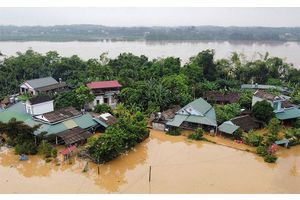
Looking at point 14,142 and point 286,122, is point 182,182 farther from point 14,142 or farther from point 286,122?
point 286,122

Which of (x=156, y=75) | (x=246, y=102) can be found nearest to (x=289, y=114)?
(x=246, y=102)

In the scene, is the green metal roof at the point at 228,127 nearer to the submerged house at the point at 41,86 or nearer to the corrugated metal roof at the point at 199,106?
the corrugated metal roof at the point at 199,106

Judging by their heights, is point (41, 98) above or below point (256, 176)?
above

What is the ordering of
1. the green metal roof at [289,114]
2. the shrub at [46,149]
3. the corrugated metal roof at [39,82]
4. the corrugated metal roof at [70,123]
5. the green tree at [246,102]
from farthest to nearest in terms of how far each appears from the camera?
the corrugated metal roof at [39,82] < the green tree at [246,102] < the green metal roof at [289,114] < the corrugated metal roof at [70,123] < the shrub at [46,149]

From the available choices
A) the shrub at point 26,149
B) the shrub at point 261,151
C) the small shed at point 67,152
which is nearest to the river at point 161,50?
the shrub at point 261,151

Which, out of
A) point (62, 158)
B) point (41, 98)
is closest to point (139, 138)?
point (62, 158)

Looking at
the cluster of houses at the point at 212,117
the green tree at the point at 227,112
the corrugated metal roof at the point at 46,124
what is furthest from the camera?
the green tree at the point at 227,112

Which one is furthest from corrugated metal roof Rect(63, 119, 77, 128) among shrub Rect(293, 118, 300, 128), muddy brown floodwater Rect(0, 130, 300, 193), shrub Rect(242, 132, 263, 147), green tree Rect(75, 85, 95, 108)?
shrub Rect(293, 118, 300, 128)
